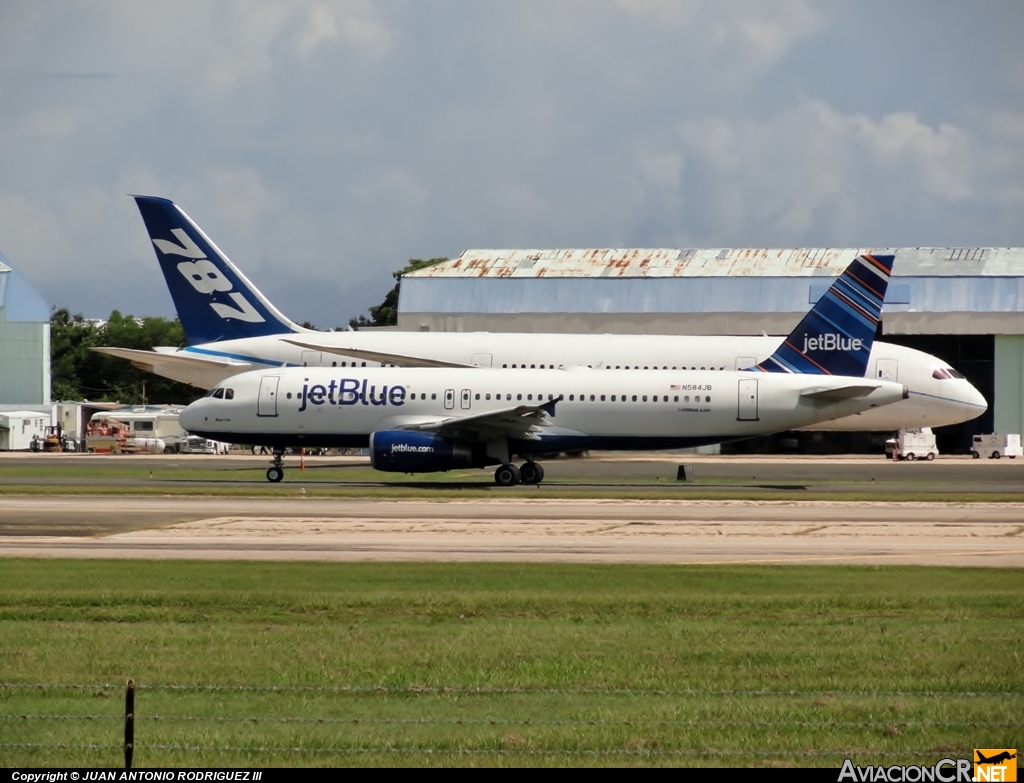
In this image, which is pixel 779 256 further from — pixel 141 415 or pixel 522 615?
pixel 522 615

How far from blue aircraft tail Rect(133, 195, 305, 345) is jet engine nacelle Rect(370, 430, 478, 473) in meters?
18.5

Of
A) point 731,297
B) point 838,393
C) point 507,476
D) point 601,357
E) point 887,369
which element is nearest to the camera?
point 507,476

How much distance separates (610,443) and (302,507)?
1494 cm

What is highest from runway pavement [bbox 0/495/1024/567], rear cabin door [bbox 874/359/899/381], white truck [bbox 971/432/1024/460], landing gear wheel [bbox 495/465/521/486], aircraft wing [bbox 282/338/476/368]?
aircraft wing [bbox 282/338/476/368]

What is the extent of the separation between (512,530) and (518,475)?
15.4 meters

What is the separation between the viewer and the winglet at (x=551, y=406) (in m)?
43.7

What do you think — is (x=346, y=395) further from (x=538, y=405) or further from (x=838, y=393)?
(x=838, y=393)

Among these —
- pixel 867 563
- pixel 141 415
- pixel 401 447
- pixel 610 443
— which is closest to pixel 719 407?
pixel 610 443

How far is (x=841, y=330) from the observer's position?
4891 cm

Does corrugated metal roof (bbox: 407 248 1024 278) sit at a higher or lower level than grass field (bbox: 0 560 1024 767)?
higher

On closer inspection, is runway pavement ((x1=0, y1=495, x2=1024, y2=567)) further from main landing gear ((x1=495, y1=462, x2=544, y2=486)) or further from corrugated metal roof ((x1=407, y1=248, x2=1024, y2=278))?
corrugated metal roof ((x1=407, y1=248, x2=1024, y2=278))

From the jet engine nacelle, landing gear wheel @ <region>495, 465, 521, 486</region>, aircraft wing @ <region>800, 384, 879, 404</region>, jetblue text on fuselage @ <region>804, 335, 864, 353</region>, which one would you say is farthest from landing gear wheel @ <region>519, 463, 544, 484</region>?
jetblue text on fuselage @ <region>804, 335, 864, 353</region>


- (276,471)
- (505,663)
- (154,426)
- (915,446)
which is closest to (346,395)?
(276,471)

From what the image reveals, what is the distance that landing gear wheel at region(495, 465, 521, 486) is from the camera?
4416cm
